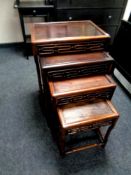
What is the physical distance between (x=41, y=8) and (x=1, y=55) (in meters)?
1.10

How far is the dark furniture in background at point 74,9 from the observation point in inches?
80.5

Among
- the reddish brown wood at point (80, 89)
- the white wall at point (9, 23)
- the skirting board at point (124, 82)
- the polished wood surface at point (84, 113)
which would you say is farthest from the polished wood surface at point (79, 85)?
the white wall at point (9, 23)

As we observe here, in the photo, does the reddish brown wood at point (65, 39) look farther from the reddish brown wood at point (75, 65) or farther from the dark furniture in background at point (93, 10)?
the dark furniture in background at point (93, 10)

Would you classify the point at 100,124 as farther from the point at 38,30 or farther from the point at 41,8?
the point at 41,8

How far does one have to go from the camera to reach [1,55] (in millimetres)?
2600

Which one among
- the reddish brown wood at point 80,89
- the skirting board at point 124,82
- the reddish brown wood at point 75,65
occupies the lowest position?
the skirting board at point 124,82

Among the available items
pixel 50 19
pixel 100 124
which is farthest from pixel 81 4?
pixel 100 124

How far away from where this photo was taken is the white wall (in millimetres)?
2362

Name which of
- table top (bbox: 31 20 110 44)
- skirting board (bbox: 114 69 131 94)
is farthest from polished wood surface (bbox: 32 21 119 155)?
skirting board (bbox: 114 69 131 94)

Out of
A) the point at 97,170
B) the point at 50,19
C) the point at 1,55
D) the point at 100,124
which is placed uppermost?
the point at 50,19

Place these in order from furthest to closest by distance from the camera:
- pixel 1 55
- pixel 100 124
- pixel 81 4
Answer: pixel 1 55 < pixel 81 4 < pixel 100 124

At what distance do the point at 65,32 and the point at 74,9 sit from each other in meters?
1.05

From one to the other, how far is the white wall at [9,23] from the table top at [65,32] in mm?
1389

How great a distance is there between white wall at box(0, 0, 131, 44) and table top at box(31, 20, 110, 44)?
139cm
